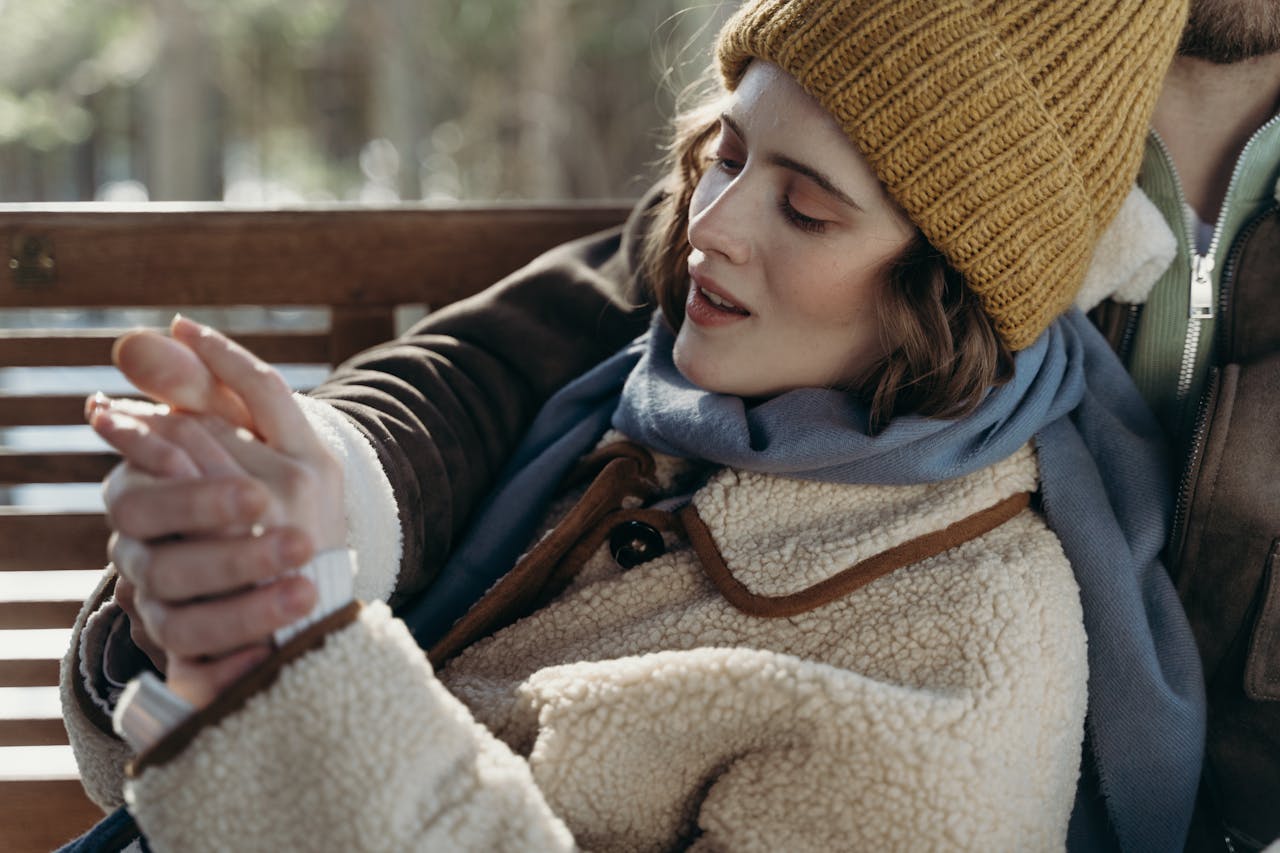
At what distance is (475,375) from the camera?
5.61ft

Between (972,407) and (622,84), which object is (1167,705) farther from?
(622,84)

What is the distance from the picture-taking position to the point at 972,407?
1.40 metres

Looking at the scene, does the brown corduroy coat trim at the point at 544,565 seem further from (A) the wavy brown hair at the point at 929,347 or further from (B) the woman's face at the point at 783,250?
(A) the wavy brown hair at the point at 929,347

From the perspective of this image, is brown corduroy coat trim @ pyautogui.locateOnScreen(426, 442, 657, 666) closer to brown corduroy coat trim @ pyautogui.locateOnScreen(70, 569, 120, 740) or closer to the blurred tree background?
brown corduroy coat trim @ pyautogui.locateOnScreen(70, 569, 120, 740)

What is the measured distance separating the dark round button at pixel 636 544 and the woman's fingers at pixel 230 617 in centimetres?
53

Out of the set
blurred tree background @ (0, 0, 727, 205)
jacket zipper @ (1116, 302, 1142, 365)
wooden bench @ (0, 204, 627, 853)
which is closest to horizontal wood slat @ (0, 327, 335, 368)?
wooden bench @ (0, 204, 627, 853)

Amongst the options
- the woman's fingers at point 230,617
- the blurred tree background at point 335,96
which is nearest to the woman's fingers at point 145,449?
the woman's fingers at point 230,617

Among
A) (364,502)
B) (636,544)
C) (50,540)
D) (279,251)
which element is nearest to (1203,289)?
(636,544)

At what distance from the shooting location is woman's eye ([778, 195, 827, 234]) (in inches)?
54.1

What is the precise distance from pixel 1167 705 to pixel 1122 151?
0.66 metres

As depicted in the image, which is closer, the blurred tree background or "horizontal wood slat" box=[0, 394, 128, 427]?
"horizontal wood slat" box=[0, 394, 128, 427]

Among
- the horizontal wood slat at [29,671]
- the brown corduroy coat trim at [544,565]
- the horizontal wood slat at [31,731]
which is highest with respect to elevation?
the brown corduroy coat trim at [544,565]

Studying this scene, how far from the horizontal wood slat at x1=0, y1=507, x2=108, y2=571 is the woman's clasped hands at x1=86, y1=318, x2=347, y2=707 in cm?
92

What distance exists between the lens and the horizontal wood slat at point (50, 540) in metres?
1.87
